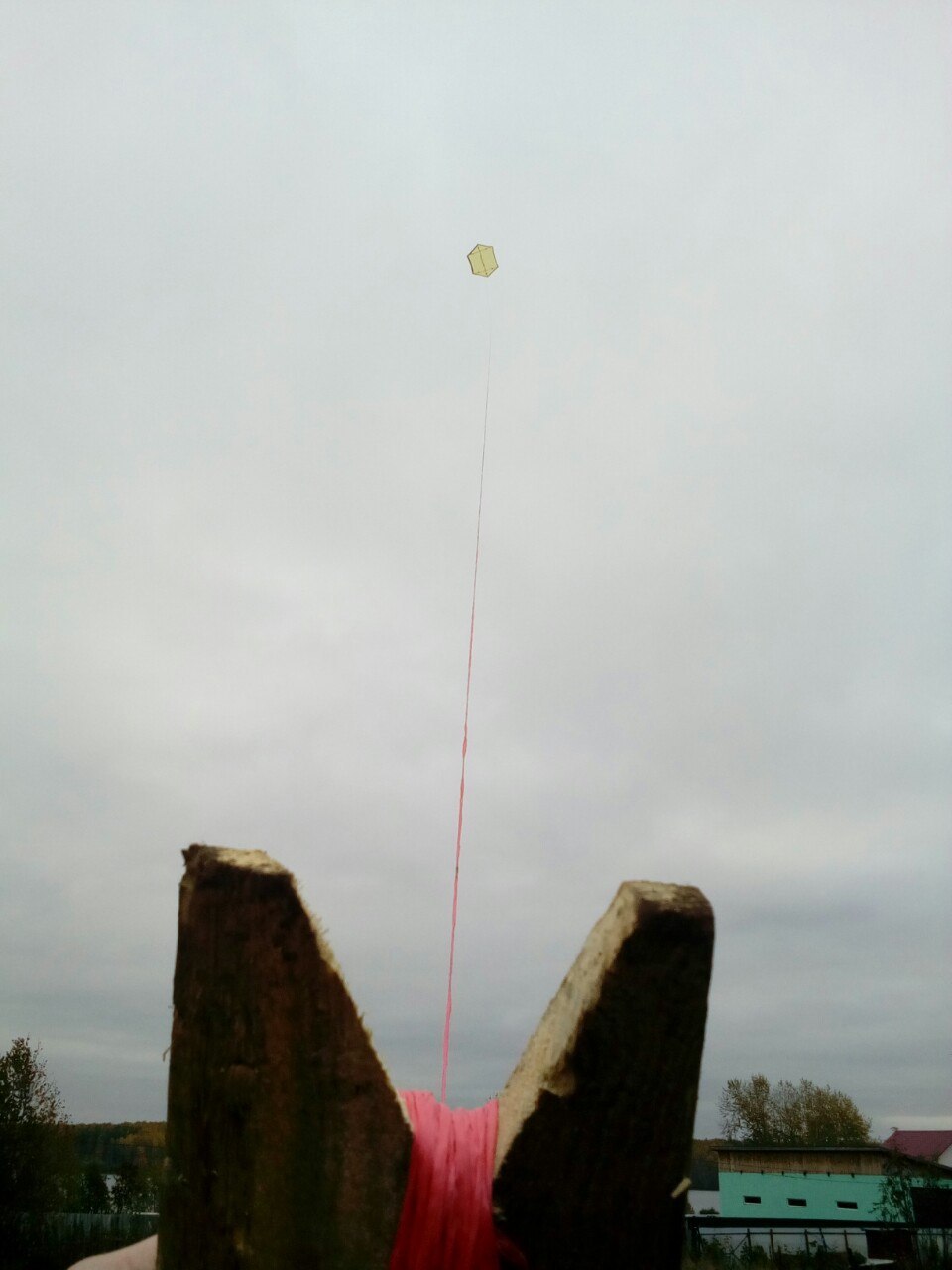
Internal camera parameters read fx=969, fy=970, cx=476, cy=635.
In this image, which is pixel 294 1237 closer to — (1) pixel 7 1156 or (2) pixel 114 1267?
(2) pixel 114 1267

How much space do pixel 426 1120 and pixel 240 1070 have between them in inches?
18.8

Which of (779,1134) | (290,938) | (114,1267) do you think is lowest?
(779,1134)

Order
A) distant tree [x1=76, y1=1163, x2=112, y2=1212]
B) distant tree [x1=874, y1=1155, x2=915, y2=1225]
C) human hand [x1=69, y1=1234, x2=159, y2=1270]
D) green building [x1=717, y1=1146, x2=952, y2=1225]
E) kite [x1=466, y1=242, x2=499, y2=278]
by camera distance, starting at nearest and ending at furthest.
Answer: human hand [x1=69, y1=1234, x2=159, y2=1270] < kite [x1=466, y1=242, x2=499, y2=278] < distant tree [x1=874, y1=1155, x2=915, y2=1225] < green building [x1=717, y1=1146, x2=952, y2=1225] < distant tree [x1=76, y1=1163, x2=112, y2=1212]

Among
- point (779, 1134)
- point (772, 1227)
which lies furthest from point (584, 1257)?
point (779, 1134)

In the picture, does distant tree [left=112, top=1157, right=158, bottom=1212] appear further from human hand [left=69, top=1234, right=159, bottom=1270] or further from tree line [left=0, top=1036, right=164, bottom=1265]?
human hand [left=69, top=1234, right=159, bottom=1270]

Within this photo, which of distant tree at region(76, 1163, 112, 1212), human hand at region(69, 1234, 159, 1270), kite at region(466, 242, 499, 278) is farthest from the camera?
distant tree at region(76, 1163, 112, 1212)

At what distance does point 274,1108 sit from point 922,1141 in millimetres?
72127

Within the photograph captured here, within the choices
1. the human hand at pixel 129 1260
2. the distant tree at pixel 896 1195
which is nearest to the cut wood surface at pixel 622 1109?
the human hand at pixel 129 1260

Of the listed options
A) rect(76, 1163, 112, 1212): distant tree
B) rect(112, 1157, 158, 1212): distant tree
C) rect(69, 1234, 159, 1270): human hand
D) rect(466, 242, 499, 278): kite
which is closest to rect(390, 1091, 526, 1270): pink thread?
rect(69, 1234, 159, 1270): human hand

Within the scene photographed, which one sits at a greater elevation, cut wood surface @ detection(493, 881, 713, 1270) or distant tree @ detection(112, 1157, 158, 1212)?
cut wood surface @ detection(493, 881, 713, 1270)

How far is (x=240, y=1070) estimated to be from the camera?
1.99 metres

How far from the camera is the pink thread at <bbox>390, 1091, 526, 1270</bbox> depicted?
204cm

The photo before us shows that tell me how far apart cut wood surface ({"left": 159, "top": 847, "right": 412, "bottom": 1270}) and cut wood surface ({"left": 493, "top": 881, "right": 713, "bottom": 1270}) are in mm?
295

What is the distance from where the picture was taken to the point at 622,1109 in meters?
2.01
